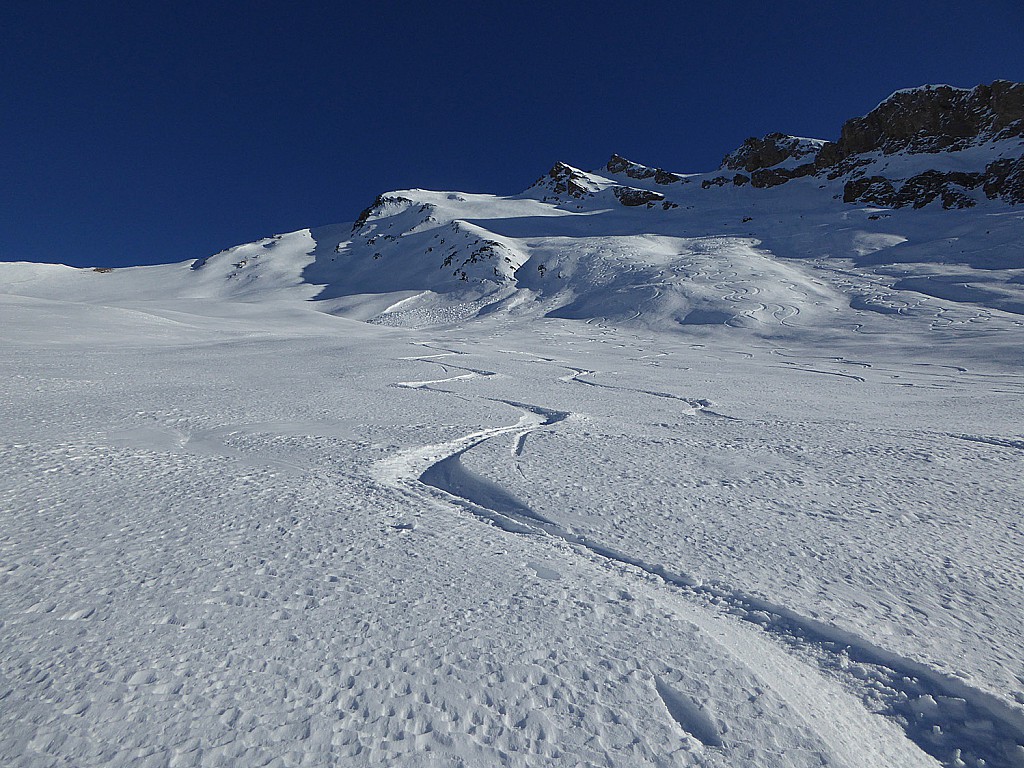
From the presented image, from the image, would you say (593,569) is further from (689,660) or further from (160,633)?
Answer: (160,633)

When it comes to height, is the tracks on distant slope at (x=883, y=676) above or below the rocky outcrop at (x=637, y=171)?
below

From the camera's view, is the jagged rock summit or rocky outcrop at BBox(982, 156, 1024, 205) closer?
the jagged rock summit

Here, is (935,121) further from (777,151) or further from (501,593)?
(501,593)

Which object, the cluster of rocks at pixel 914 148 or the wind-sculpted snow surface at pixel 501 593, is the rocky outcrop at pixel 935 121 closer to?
the cluster of rocks at pixel 914 148

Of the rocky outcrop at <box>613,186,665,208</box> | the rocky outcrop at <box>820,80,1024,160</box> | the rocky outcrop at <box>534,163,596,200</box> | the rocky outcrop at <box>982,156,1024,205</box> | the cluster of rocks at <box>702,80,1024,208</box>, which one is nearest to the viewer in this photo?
the rocky outcrop at <box>982,156,1024,205</box>

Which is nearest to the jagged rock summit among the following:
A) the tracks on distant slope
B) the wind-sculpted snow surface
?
the wind-sculpted snow surface

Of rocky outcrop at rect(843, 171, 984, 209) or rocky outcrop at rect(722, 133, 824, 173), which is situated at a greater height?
rocky outcrop at rect(722, 133, 824, 173)

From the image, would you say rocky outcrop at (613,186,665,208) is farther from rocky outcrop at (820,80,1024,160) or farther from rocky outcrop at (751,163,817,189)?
rocky outcrop at (820,80,1024,160)

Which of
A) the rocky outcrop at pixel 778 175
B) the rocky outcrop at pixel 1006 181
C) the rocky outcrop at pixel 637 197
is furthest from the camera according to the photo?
the rocky outcrop at pixel 778 175

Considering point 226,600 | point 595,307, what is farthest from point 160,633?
point 595,307

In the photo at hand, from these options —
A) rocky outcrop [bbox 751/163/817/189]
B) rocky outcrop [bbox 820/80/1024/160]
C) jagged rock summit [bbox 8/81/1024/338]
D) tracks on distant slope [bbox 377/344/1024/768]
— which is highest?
rocky outcrop [bbox 820/80/1024/160]

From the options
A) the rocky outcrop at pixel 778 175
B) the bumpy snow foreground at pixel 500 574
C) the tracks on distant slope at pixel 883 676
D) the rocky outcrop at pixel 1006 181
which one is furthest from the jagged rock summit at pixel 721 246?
the tracks on distant slope at pixel 883 676

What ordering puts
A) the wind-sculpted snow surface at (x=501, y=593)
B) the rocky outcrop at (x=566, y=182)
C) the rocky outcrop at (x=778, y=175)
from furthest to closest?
1. the rocky outcrop at (x=566, y=182)
2. the rocky outcrop at (x=778, y=175)
3. the wind-sculpted snow surface at (x=501, y=593)

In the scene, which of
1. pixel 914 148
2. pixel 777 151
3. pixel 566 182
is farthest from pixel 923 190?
pixel 566 182
